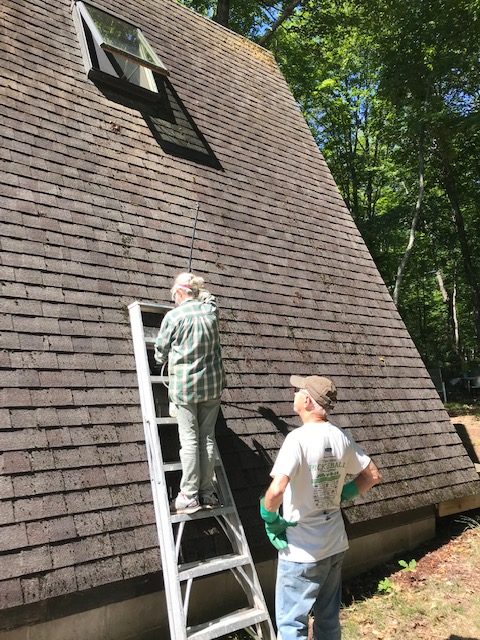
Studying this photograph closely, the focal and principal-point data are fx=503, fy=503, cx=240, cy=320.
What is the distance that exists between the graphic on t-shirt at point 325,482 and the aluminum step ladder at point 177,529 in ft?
3.09

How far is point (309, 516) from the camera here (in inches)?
101

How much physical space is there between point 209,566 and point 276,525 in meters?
0.77

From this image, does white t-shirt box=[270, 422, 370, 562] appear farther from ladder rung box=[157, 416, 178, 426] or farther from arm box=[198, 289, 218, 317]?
arm box=[198, 289, 218, 317]

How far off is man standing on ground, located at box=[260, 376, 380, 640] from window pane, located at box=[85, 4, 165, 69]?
497cm

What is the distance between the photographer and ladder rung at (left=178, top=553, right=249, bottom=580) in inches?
116

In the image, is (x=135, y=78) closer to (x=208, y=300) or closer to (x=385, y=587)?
(x=208, y=300)

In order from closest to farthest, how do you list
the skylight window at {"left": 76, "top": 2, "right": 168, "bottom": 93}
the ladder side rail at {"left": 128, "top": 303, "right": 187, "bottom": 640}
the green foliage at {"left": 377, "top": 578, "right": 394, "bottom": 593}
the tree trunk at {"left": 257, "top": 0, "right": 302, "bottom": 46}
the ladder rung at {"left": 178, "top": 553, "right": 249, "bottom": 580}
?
the ladder side rail at {"left": 128, "top": 303, "right": 187, "bottom": 640} < the ladder rung at {"left": 178, "top": 553, "right": 249, "bottom": 580} < the green foliage at {"left": 377, "top": 578, "right": 394, "bottom": 593} < the skylight window at {"left": 76, "top": 2, "right": 168, "bottom": 93} < the tree trunk at {"left": 257, "top": 0, "right": 302, "bottom": 46}

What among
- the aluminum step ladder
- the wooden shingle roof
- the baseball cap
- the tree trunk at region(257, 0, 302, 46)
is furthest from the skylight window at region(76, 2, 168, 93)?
the tree trunk at region(257, 0, 302, 46)

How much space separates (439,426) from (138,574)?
4255 millimetres

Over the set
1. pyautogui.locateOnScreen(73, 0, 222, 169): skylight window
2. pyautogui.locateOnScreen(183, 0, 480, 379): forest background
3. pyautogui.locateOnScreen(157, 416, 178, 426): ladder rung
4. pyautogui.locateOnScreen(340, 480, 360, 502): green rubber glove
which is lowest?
pyautogui.locateOnScreen(340, 480, 360, 502): green rubber glove

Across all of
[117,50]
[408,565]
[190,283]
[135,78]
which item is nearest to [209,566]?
[190,283]

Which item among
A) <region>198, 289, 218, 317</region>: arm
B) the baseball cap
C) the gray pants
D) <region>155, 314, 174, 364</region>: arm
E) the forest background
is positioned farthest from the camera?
the forest background

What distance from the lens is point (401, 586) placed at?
4.53 metres

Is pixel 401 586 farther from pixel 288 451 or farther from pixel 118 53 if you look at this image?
pixel 118 53
